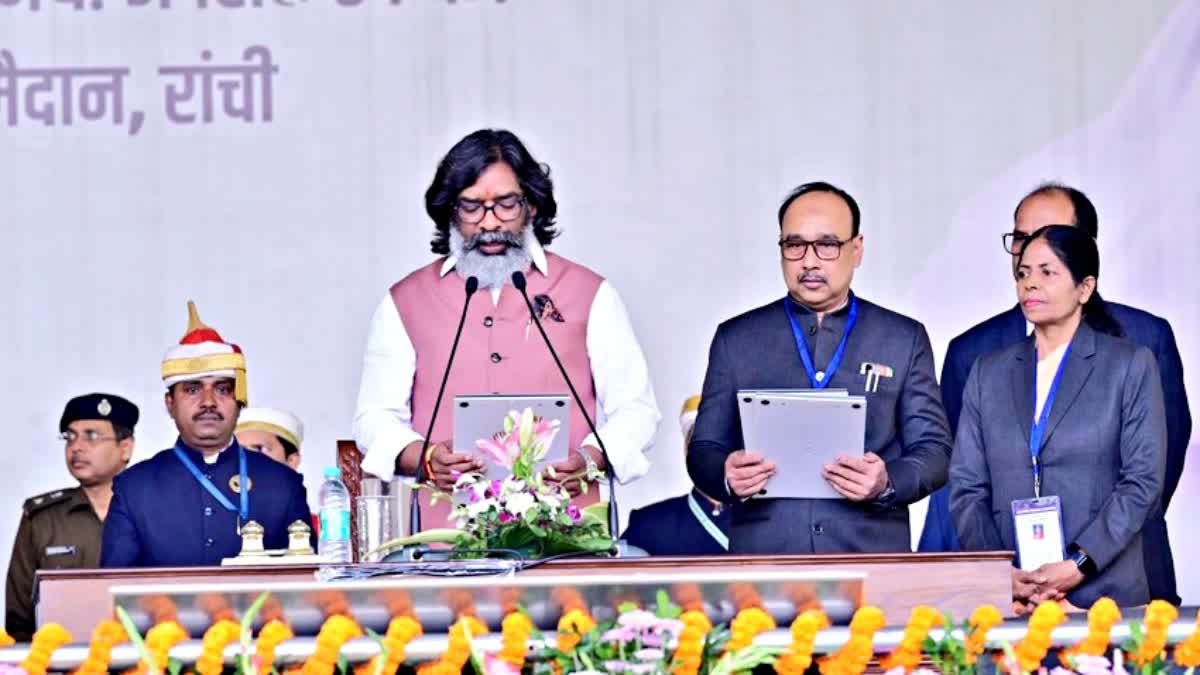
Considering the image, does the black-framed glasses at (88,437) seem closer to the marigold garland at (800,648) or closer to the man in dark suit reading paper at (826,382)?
the man in dark suit reading paper at (826,382)

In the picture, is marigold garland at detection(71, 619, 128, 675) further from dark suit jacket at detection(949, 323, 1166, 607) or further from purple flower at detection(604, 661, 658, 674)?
dark suit jacket at detection(949, 323, 1166, 607)

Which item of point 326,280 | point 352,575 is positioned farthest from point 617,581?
point 326,280

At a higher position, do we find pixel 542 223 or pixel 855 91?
pixel 855 91

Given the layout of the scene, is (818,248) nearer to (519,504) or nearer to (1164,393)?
(1164,393)

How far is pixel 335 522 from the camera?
4.69 m

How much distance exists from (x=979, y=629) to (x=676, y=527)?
302cm

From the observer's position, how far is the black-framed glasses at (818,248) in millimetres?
5207

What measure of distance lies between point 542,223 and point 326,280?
1466 mm

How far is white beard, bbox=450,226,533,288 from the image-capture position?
5.52 metres

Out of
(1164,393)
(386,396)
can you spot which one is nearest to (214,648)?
(386,396)

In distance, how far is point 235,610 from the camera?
12.2 feet

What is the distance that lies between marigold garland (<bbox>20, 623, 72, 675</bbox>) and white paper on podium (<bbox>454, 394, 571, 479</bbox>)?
1.16 metres

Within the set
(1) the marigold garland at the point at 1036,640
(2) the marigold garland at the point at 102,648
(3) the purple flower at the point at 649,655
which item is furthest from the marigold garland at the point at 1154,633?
(2) the marigold garland at the point at 102,648

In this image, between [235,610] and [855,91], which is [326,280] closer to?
[855,91]
